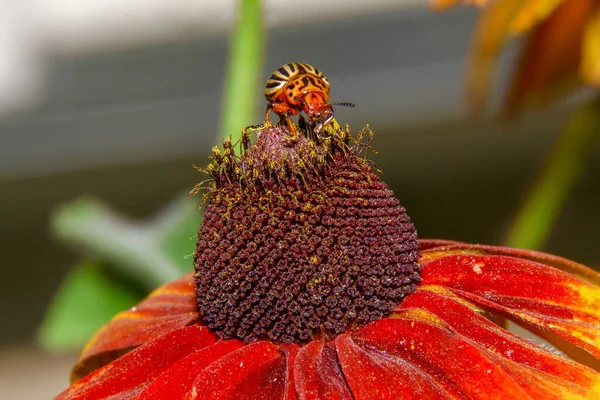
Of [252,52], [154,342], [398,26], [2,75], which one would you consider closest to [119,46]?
[2,75]

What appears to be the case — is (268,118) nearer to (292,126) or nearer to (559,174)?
(292,126)

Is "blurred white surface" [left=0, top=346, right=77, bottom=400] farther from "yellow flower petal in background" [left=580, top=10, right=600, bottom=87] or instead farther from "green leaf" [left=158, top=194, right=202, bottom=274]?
"yellow flower petal in background" [left=580, top=10, right=600, bottom=87]

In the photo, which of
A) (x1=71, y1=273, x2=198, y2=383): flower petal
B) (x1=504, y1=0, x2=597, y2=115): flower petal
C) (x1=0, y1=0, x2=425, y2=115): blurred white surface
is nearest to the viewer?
(x1=71, y1=273, x2=198, y2=383): flower petal

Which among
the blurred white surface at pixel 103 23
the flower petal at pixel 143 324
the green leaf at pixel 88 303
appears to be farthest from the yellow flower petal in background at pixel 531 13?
the blurred white surface at pixel 103 23

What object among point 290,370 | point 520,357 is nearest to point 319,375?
point 290,370

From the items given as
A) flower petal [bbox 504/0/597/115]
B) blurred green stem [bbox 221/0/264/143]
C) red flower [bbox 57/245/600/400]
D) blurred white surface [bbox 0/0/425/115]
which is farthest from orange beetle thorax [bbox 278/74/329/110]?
blurred white surface [bbox 0/0/425/115]

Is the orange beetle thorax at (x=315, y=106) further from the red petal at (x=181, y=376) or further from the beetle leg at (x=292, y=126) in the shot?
the red petal at (x=181, y=376)
